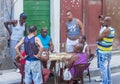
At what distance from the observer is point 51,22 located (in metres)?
13.7

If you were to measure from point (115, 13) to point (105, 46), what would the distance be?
6.41 metres

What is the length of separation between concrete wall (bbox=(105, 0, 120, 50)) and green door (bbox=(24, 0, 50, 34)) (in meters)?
Result: 3.00

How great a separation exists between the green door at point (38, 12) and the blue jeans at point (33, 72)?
4.13 meters

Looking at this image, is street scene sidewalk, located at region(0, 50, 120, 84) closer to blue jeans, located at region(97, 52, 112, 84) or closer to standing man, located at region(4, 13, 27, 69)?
standing man, located at region(4, 13, 27, 69)

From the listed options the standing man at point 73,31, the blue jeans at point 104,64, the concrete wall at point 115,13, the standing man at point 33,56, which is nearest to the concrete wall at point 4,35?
the standing man at point 73,31

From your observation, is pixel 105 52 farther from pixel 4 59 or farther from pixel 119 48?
pixel 119 48

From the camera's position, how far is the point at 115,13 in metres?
16.0

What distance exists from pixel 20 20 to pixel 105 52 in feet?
10.0

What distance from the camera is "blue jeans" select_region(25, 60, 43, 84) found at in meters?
9.07

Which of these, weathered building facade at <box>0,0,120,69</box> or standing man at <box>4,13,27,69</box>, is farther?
weathered building facade at <box>0,0,120,69</box>

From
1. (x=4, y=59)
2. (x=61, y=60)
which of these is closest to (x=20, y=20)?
(x=4, y=59)

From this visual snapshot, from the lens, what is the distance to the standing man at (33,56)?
29.6ft

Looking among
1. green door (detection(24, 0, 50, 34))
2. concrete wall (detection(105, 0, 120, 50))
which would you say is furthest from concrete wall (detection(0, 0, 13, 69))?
concrete wall (detection(105, 0, 120, 50))

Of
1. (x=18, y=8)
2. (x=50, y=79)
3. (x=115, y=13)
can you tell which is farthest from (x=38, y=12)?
(x=115, y=13)
